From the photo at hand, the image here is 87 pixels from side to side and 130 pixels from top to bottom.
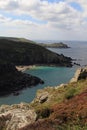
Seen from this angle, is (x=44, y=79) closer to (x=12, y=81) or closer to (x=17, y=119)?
(x=12, y=81)

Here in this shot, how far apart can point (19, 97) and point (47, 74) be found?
57.2m

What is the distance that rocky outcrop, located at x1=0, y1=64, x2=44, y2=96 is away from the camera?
387ft

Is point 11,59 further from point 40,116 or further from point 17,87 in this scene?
point 40,116

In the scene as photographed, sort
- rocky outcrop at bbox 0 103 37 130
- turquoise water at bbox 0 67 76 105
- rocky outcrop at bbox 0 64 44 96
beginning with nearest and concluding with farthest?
rocky outcrop at bbox 0 103 37 130 < turquoise water at bbox 0 67 76 105 < rocky outcrop at bbox 0 64 44 96

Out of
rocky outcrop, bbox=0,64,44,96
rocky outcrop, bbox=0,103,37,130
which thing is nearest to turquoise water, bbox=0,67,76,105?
rocky outcrop, bbox=0,64,44,96

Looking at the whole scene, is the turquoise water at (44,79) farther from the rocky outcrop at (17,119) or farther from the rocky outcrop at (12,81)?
the rocky outcrop at (17,119)

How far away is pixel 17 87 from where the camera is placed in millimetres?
121375

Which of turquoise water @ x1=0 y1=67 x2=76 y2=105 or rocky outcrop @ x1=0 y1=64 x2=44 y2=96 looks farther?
rocky outcrop @ x1=0 y1=64 x2=44 y2=96

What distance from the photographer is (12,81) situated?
420ft

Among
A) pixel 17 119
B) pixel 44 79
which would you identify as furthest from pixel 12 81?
pixel 17 119

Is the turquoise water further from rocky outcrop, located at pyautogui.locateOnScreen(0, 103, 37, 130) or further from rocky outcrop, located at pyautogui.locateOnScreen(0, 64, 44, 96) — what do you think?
rocky outcrop, located at pyautogui.locateOnScreen(0, 103, 37, 130)

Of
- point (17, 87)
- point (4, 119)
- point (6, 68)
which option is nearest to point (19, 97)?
point (17, 87)

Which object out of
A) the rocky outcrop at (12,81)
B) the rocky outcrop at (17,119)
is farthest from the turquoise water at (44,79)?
the rocky outcrop at (17,119)

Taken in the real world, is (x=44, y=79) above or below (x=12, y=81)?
below
